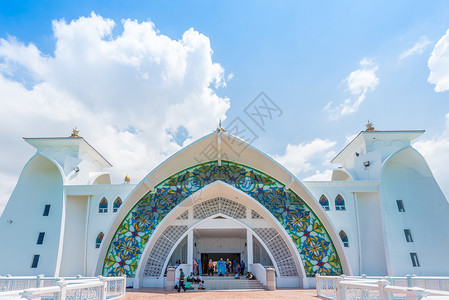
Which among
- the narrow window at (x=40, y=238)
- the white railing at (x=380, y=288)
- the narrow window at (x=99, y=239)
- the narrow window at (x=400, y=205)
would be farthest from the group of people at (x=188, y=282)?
the narrow window at (x=400, y=205)

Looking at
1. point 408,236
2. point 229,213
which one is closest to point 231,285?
point 229,213

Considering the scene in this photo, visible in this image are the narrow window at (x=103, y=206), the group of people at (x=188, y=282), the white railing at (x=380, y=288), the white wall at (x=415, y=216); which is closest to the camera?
the white railing at (x=380, y=288)

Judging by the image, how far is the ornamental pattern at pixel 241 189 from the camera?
41.2 ft

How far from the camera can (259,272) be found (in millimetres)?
12844

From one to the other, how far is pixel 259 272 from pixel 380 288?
8311 millimetres

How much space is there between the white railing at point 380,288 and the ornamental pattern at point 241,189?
9.30 ft

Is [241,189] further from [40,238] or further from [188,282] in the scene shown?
[40,238]

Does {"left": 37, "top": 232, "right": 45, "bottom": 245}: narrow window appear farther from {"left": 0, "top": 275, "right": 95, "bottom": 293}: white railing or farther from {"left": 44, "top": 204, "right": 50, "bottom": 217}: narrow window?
{"left": 0, "top": 275, "right": 95, "bottom": 293}: white railing

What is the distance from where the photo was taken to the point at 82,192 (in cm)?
1305

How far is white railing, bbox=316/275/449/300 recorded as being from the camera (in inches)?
166

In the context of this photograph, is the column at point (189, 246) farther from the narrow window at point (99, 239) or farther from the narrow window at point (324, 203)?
the narrow window at point (324, 203)

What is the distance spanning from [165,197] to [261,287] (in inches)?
207

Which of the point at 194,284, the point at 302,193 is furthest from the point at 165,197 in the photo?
the point at 302,193

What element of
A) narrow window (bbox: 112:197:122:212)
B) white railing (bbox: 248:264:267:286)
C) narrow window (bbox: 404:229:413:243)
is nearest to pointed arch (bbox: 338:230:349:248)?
narrow window (bbox: 404:229:413:243)
